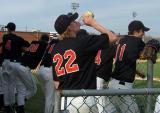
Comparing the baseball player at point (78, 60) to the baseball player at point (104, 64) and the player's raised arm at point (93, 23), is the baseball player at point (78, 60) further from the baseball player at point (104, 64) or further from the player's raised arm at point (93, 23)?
the baseball player at point (104, 64)

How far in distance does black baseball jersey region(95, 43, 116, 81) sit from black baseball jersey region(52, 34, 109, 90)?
215cm

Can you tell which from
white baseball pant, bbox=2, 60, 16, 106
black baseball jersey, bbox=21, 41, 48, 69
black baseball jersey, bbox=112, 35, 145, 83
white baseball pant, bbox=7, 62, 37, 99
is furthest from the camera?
white baseball pant, bbox=2, 60, 16, 106

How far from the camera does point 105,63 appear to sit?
7.17 metres

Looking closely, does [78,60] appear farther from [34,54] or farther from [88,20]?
[34,54]

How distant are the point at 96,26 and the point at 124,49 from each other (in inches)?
87.6

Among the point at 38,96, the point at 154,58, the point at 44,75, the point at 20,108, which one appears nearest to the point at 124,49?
the point at 154,58

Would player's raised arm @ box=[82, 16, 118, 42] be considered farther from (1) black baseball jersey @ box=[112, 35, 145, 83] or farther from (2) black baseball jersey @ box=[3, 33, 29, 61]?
(2) black baseball jersey @ box=[3, 33, 29, 61]

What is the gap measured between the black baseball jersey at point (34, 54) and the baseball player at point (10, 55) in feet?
0.47

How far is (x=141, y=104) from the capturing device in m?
6.72

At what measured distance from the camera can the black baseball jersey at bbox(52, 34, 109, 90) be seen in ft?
16.0

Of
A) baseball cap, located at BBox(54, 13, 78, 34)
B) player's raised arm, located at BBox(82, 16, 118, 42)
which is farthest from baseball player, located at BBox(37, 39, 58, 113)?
player's raised arm, located at BBox(82, 16, 118, 42)

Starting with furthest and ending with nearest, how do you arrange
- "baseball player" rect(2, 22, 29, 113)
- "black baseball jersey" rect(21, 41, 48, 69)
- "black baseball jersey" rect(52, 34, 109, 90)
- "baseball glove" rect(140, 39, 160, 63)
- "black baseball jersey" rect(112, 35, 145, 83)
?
"baseball player" rect(2, 22, 29, 113) → "black baseball jersey" rect(21, 41, 48, 69) → "black baseball jersey" rect(112, 35, 145, 83) → "baseball glove" rect(140, 39, 160, 63) → "black baseball jersey" rect(52, 34, 109, 90)

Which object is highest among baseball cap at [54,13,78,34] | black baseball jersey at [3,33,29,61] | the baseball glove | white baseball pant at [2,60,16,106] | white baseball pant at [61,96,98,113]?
baseball cap at [54,13,78,34]

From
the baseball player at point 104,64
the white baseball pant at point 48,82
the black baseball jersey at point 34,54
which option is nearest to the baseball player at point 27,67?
the black baseball jersey at point 34,54
